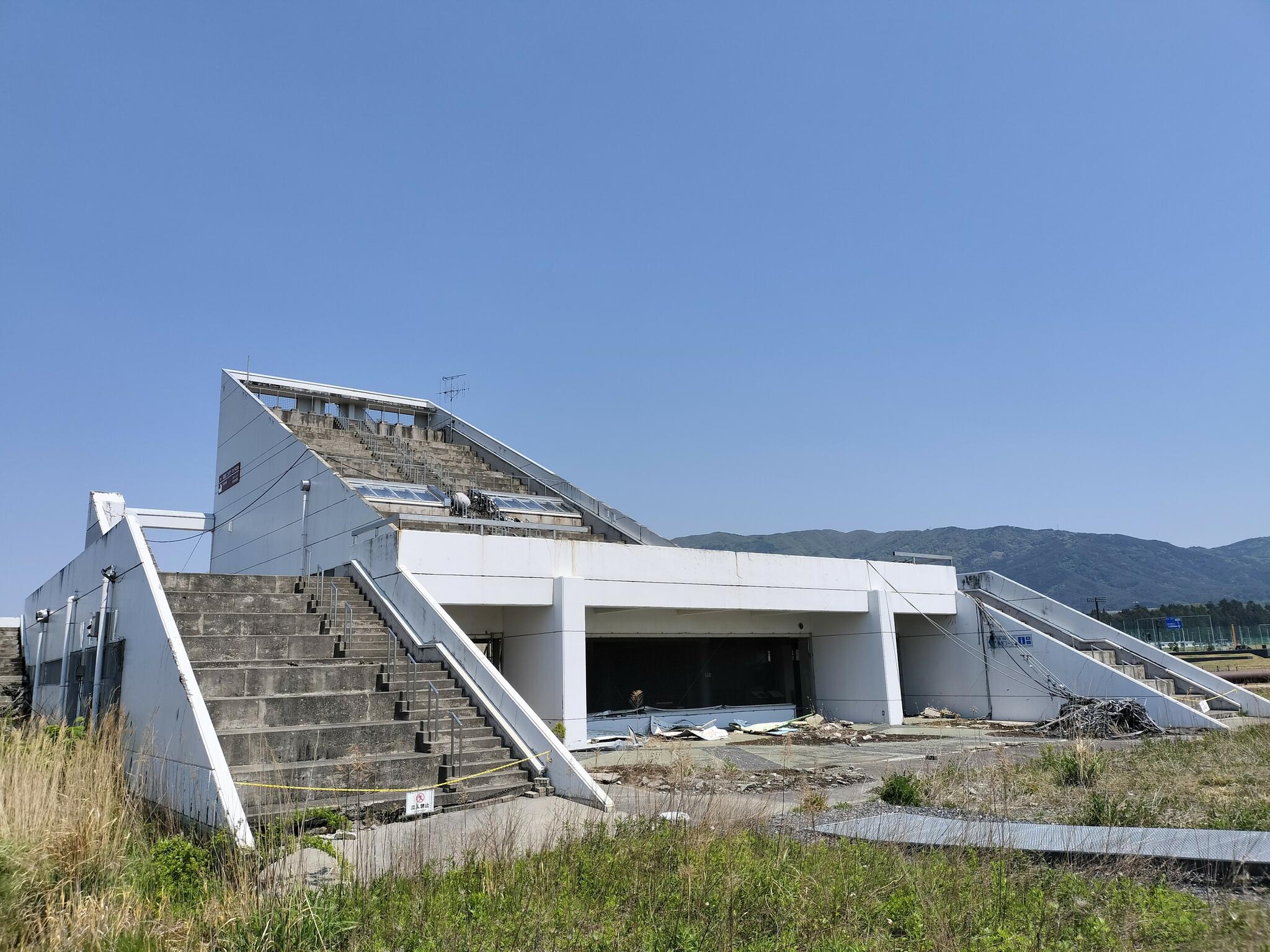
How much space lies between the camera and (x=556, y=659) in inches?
654

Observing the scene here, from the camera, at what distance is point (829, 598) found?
21.4 m

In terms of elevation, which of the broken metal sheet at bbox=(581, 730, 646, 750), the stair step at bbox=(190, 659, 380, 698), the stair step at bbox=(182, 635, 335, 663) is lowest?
the broken metal sheet at bbox=(581, 730, 646, 750)

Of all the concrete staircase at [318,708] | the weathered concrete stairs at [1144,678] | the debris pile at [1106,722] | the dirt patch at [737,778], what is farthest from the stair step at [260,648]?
the weathered concrete stairs at [1144,678]

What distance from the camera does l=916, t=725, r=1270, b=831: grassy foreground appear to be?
7.77 m

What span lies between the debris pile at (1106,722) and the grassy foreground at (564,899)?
13129 millimetres

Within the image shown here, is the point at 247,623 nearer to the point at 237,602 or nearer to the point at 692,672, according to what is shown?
the point at 237,602

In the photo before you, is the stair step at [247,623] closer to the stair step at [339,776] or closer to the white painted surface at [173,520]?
the stair step at [339,776]

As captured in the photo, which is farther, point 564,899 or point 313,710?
point 313,710

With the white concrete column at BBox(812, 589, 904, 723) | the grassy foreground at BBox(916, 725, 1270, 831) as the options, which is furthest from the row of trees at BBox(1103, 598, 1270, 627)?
the grassy foreground at BBox(916, 725, 1270, 831)

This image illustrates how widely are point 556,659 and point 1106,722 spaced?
11672 millimetres

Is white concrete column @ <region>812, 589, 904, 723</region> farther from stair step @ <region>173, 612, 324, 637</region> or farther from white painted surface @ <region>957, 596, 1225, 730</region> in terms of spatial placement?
stair step @ <region>173, 612, 324, 637</region>

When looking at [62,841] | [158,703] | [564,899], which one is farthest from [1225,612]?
A: [62,841]

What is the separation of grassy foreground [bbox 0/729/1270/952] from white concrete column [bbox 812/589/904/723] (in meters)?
15.9

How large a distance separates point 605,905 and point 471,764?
199 inches
